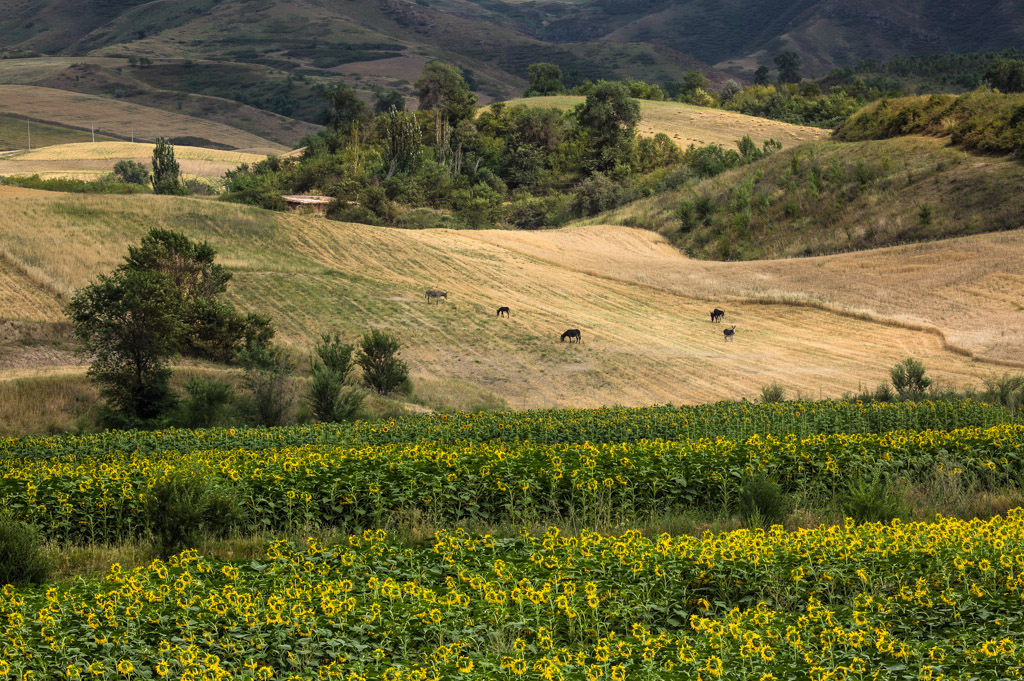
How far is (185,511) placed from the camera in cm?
979

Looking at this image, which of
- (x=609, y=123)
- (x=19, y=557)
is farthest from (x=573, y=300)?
(x=609, y=123)

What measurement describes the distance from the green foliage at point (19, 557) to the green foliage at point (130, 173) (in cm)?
11175

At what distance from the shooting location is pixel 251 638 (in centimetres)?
633

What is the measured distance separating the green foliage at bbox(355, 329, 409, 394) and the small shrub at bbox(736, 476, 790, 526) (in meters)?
16.0

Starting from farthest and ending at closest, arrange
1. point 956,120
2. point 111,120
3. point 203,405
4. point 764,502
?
point 111,120
point 956,120
point 203,405
point 764,502

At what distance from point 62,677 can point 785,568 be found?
5.50 m

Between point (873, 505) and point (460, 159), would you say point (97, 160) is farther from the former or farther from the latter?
point (873, 505)

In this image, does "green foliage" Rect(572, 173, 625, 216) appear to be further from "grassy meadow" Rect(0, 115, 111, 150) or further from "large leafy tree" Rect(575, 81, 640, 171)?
"grassy meadow" Rect(0, 115, 111, 150)

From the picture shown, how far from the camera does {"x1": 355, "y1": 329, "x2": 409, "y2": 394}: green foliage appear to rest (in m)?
25.5

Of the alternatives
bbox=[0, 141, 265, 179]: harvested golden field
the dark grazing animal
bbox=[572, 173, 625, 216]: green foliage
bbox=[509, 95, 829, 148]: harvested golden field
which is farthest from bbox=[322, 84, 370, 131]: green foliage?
the dark grazing animal

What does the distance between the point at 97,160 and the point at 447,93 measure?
58.4 m

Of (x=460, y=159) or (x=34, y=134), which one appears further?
(x=34, y=134)

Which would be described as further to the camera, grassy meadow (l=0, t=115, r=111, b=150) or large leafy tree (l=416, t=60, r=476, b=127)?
grassy meadow (l=0, t=115, r=111, b=150)

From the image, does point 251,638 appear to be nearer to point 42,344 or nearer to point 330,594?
point 330,594
